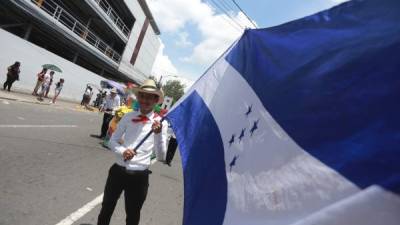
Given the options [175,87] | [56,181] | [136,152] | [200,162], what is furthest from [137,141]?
[175,87]

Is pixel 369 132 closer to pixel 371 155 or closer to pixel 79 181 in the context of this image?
pixel 371 155

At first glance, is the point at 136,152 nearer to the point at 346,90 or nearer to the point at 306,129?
the point at 306,129

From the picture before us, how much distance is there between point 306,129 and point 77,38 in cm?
3142

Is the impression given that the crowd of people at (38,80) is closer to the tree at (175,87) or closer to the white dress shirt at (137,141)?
the white dress shirt at (137,141)

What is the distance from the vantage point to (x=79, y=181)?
6.83 metres

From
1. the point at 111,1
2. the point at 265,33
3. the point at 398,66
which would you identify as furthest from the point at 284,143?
A: the point at 111,1

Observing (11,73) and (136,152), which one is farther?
(11,73)

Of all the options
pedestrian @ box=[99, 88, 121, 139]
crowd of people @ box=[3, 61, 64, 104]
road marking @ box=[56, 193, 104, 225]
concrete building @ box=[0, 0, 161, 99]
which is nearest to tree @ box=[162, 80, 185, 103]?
concrete building @ box=[0, 0, 161, 99]

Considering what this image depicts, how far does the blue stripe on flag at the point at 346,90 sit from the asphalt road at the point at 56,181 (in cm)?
338

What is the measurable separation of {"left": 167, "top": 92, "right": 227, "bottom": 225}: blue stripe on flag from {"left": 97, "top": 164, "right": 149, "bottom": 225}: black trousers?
0.70 m

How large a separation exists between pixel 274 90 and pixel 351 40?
702 mm

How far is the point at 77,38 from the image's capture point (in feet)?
103

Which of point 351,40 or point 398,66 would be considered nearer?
point 398,66

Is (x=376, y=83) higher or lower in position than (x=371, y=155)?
higher
